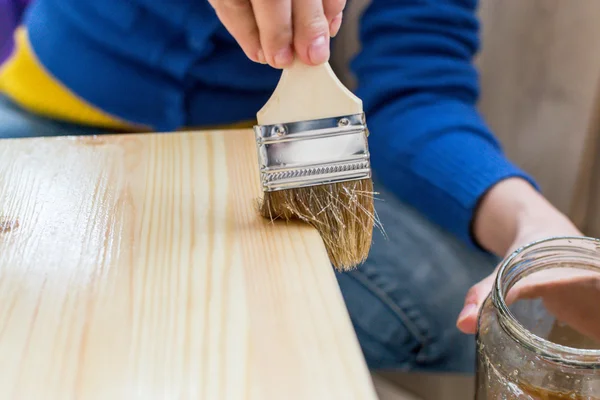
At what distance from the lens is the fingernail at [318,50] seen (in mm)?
404

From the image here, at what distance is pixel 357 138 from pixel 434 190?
330 mm

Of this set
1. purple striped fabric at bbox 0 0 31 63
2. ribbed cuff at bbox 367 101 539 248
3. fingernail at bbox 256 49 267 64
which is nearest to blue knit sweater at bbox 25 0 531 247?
ribbed cuff at bbox 367 101 539 248

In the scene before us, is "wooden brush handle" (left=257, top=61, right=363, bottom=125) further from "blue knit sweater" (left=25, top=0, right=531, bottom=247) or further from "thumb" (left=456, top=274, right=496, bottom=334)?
"blue knit sweater" (left=25, top=0, right=531, bottom=247)

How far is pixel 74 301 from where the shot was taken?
36cm

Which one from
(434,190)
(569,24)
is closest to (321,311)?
(434,190)

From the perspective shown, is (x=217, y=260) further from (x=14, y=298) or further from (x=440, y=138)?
(x=440, y=138)

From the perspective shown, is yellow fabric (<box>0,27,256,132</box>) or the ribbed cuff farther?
yellow fabric (<box>0,27,256,132</box>)

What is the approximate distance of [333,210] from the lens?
17.0 inches

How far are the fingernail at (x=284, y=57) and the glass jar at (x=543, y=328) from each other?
0.20 m

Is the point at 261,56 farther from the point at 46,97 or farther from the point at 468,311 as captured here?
the point at 46,97

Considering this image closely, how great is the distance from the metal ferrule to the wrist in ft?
0.80

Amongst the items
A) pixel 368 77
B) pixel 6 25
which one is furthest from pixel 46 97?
pixel 368 77

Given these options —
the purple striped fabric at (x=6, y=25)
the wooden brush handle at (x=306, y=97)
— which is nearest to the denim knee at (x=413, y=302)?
the wooden brush handle at (x=306, y=97)

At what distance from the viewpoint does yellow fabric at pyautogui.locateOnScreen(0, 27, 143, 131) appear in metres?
0.78
